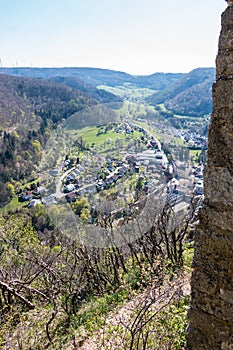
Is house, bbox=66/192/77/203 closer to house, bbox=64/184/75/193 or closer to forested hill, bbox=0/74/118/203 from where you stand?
house, bbox=64/184/75/193

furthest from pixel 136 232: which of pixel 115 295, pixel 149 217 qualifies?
pixel 115 295

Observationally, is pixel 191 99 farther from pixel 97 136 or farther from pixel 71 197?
pixel 71 197

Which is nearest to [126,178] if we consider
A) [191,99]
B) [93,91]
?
[191,99]

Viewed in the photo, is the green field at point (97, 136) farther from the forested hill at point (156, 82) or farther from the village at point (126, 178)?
the forested hill at point (156, 82)

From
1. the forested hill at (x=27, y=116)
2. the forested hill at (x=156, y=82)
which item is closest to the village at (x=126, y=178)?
the forested hill at (x=27, y=116)

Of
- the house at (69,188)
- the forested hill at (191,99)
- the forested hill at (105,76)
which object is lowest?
Result: the house at (69,188)

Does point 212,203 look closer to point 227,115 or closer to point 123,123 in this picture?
point 227,115
